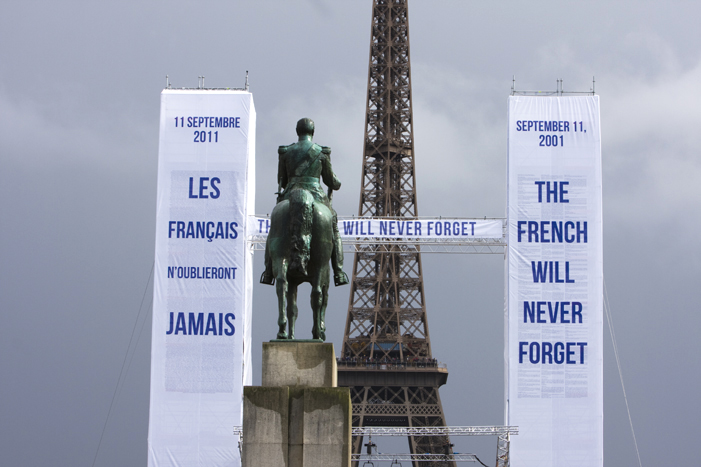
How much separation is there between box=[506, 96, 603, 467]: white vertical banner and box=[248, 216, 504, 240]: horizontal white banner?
1308 millimetres

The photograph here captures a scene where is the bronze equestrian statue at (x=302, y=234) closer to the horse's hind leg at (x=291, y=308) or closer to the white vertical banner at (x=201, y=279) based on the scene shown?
the horse's hind leg at (x=291, y=308)

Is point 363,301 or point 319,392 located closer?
point 319,392

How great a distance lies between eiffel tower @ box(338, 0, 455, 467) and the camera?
5472cm

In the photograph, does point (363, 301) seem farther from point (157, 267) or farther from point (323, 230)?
point (323, 230)

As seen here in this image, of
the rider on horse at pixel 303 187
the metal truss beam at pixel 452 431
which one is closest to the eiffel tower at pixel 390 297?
the metal truss beam at pixel 452 431

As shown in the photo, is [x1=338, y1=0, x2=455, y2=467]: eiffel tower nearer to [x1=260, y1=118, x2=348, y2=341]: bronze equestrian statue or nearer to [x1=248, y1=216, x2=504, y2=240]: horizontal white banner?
[x1=248, y1=216, x2=504, y2=240]: horizontal white banner

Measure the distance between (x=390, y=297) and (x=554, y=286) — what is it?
24759 millimetres

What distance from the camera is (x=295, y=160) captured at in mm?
13461

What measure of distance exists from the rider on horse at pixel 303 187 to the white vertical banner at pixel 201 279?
19.9 metres

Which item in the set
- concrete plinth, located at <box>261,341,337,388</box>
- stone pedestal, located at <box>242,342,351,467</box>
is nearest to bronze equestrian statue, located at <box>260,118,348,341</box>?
concrete plinth, located at <box>261,341,337,388</box>

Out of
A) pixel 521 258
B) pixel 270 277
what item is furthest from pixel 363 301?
pixel 270 277

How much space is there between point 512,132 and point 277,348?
2280 cm

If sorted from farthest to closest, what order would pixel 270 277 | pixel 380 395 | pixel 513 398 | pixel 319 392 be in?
pixel 380 395, pixel 513 398, pixel 270 277, pixel 319 392

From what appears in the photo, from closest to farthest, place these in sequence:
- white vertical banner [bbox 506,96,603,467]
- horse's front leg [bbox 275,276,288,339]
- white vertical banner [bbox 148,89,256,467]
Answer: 1. horse's front leg [bbox 275,276,288,339]
2. white vertical banner [bbox 148,89,256,467]
3. white vertical banner [bbox 506,96,603,467]
